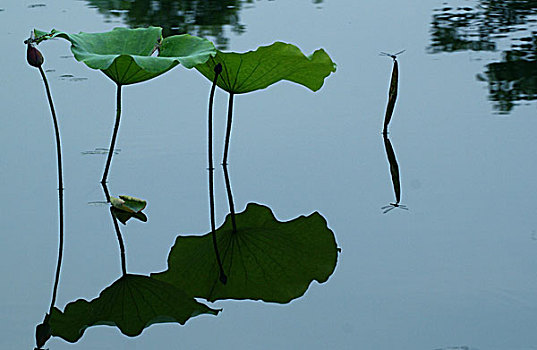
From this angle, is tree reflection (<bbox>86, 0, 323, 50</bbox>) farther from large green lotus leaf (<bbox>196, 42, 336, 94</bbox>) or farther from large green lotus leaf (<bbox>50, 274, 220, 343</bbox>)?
large green lotus leaf (<bbox>50, 274, 220, 343</bbox>)

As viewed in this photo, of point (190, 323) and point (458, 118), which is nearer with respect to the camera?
point (190, 323)

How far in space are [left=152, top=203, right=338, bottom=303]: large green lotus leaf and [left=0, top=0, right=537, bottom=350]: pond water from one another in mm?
37

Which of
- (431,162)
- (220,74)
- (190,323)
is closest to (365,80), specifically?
(431,162)

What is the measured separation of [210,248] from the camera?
1825 mm

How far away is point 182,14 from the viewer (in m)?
4.11

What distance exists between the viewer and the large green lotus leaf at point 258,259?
165 centimetres

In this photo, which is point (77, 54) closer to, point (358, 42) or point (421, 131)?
point (421, 131)

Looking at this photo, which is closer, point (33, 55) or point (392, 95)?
point (33, 55)

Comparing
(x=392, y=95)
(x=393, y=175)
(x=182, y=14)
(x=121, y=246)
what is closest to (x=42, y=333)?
(x=121, y=246)

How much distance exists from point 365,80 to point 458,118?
0.46 m

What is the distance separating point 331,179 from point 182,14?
215cm

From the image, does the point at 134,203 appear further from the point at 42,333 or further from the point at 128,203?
the point at 42,333

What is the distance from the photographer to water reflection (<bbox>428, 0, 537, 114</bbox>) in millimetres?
2857

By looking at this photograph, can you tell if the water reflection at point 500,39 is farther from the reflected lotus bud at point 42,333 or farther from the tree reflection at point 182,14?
the reflected lotus bud at point 42,333
